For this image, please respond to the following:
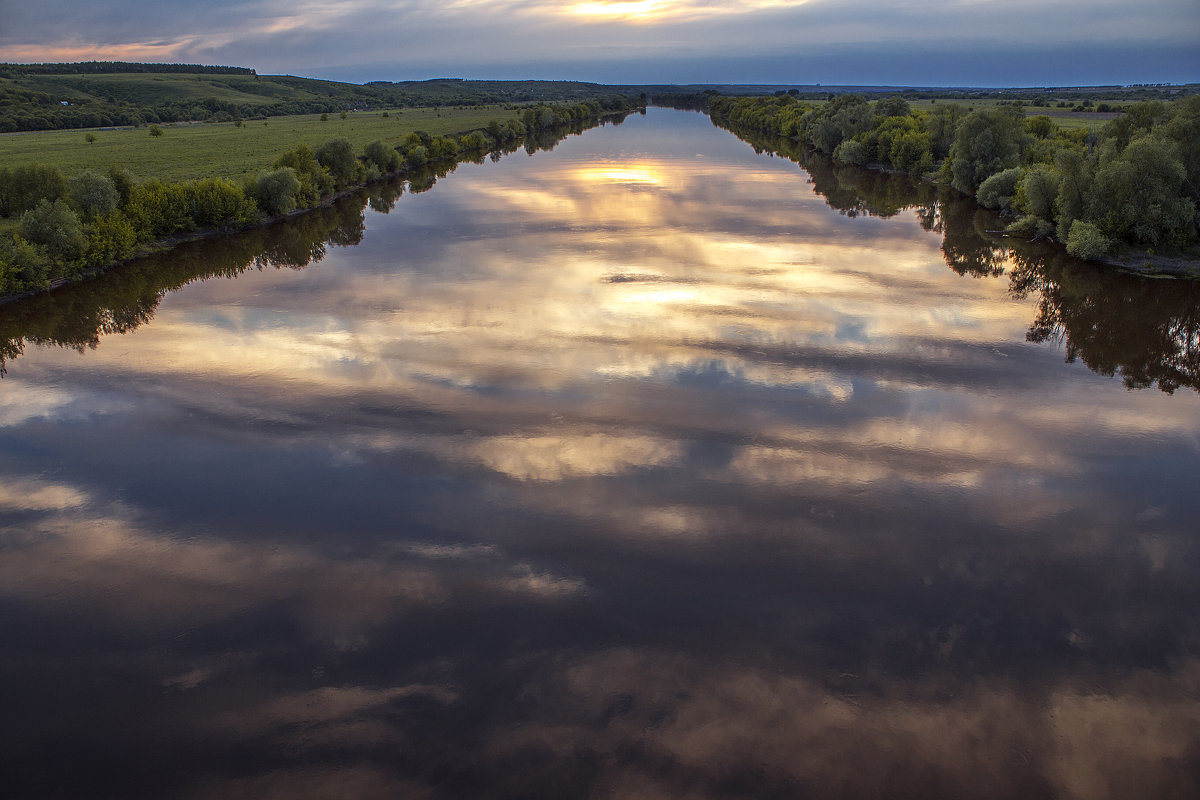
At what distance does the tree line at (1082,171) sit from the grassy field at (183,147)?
5150 centimetres

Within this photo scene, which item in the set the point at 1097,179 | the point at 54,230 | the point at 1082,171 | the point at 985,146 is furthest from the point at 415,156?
the point at 1097,179

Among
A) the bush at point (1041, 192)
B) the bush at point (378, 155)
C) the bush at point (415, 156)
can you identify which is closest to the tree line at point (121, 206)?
the bush at point (378, 155)

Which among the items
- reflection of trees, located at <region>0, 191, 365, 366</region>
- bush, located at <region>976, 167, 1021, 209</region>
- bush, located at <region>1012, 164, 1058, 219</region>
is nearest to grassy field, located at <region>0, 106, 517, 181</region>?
reflection of trees, located at <region>0, 191, 365, 366</region>

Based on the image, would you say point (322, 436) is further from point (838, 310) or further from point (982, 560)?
point (838, 310)

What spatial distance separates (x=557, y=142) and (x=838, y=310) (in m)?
80.9

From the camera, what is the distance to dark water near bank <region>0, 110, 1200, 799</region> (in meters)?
9.98

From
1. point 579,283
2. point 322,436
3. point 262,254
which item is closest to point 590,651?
point 322,436

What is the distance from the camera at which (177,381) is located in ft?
71.1

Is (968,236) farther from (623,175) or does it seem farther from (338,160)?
(338,160)

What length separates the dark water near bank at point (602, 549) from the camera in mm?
9984

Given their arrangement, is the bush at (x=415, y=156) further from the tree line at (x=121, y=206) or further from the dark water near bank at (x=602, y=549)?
the dark water near bank at (x=602, y=549)

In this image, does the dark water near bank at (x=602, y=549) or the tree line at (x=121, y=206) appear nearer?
the dark water near bank at (x=602, y=549)

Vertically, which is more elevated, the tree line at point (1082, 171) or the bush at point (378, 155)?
the bush at point (378, 155)

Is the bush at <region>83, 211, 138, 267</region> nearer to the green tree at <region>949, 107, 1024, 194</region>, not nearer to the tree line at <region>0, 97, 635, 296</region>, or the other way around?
the tree line at <region>0, 97, 635, 296</region>
